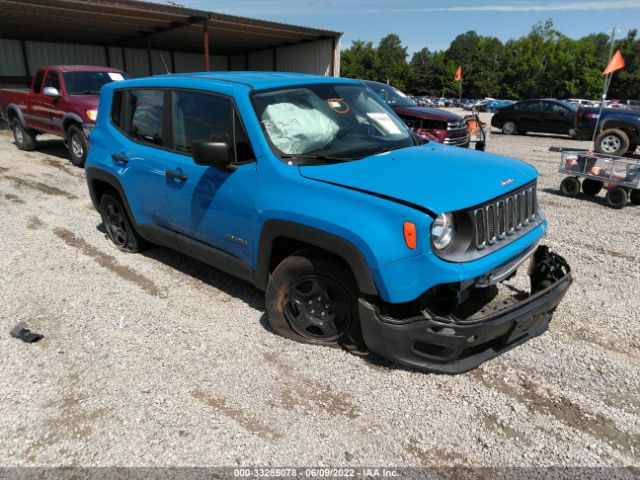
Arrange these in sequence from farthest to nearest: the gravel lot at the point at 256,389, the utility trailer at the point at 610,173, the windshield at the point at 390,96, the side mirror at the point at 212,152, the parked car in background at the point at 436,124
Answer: the windshield at the point at 390,96 → the parked car in background at the point at 436,124 → the utility trailer at the point at 610,173 → the side mirror at the point at 212,152 → the gravel lot at the point at 256,389

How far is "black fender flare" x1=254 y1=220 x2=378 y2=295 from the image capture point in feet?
8.73

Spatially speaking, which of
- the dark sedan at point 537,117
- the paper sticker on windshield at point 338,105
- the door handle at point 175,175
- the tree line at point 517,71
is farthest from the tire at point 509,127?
the tree line at point 517,71

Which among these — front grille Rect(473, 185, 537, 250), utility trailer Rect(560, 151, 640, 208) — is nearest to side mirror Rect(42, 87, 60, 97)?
front grille Rect(473, 185, 537, 250)

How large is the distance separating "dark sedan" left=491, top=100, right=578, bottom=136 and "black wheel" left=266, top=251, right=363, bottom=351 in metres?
16.9

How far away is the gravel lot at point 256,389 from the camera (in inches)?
96.1

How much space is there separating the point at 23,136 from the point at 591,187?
12622 mm

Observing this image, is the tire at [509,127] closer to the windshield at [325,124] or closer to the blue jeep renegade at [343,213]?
the blue jeep renegade at [343,213]

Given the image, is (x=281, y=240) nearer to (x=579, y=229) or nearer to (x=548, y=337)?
(x=548, y=337)

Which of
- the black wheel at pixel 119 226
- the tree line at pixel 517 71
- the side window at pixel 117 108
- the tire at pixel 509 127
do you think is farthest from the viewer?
the tree line at pixel 517 71

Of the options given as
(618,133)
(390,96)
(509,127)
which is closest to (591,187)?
(618,133)

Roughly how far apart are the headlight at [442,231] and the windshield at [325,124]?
915 millimetres

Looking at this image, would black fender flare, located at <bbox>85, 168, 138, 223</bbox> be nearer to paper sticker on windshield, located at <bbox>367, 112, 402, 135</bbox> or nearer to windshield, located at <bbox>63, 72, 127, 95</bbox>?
paper sticker on windshield, located at <bbox>367, 112, 402, 135</bbox>

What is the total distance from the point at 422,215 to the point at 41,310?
329 centimetres

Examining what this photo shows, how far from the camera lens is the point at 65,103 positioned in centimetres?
939
